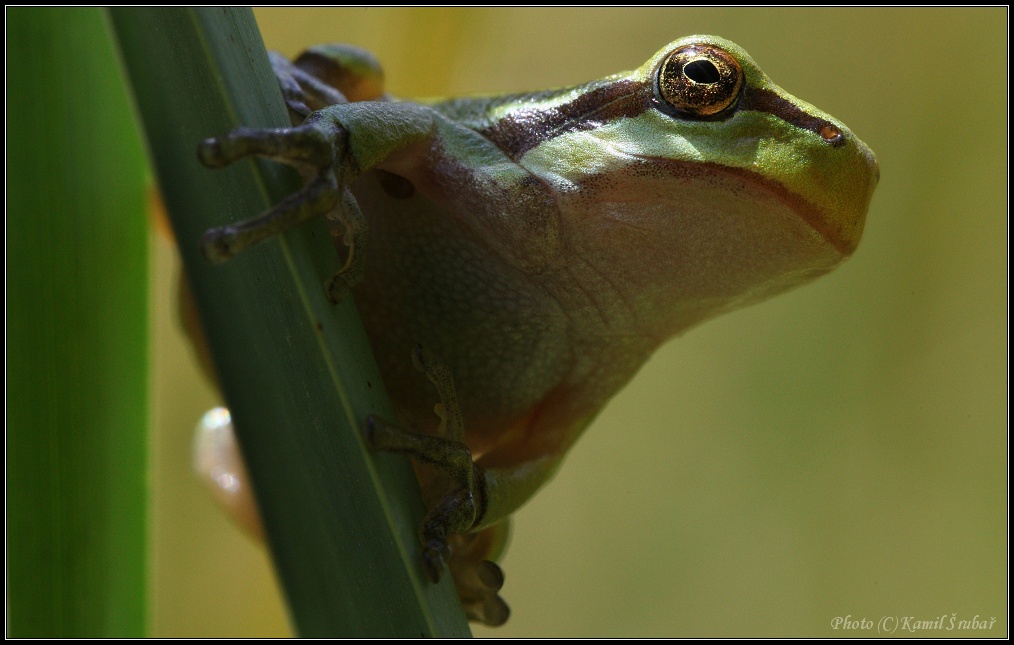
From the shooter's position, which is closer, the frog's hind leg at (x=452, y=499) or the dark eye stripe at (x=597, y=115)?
the frog's hind leg at (x=452, y=499)

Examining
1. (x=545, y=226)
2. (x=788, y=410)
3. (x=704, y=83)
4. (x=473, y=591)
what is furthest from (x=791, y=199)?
(x=788, y=410)

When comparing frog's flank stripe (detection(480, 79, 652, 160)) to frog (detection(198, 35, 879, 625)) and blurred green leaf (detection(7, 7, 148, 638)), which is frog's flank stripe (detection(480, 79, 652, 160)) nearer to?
frog (detection(198, 35, 879, 625))

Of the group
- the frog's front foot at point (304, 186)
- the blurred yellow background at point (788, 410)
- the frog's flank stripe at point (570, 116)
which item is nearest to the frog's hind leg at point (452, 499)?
the frog's front foot at point (304, 186)

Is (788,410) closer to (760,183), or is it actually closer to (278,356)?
(760,183)

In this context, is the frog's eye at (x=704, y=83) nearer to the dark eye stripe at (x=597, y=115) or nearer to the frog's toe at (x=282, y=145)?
the dark eye stripe at (x=597, y=115)

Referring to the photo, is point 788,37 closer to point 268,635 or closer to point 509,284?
point 509,284

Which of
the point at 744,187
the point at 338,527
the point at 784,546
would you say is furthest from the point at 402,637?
the point at 784,546

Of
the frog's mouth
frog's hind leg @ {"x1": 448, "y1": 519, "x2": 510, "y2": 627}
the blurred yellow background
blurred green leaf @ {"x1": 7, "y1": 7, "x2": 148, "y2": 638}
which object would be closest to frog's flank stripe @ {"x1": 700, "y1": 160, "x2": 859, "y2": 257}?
the frog's mouth
